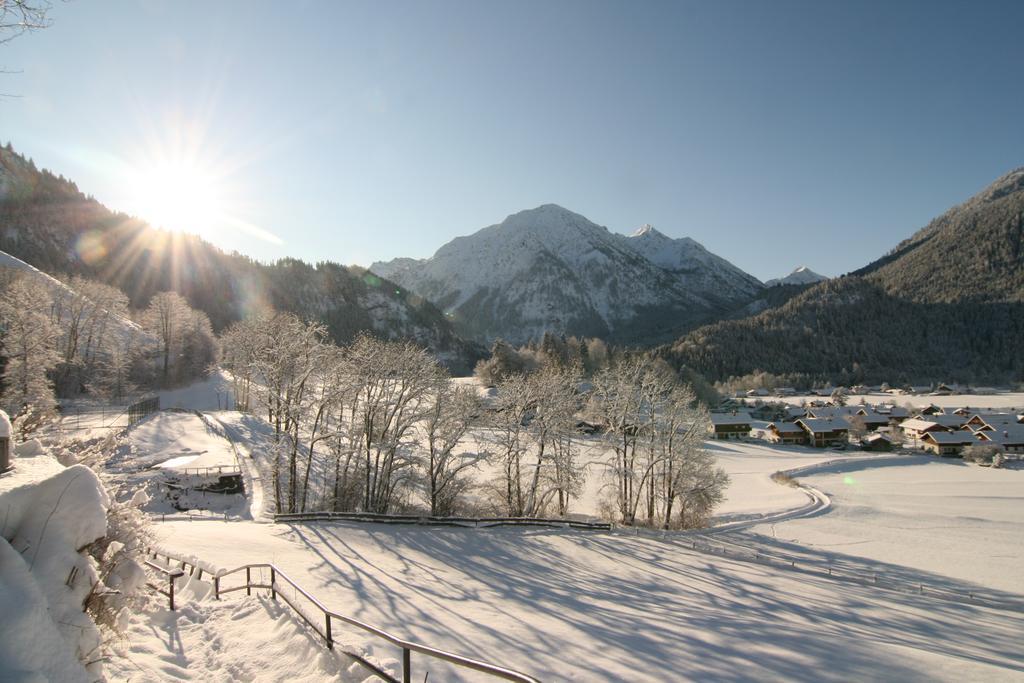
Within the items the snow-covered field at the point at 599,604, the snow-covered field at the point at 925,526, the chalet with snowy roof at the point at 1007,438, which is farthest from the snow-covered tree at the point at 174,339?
the chalet with snowy roof at the point at 1007,438

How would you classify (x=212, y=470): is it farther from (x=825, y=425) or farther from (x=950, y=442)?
(x=950, y=442)

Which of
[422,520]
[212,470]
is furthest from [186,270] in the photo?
[422,520]

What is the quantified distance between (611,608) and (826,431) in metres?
86.2

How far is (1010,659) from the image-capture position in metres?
14.7

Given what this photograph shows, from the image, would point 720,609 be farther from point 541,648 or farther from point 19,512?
point 19,512

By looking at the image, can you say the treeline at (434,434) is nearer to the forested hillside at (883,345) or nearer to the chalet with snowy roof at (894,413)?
the chalet with snowy roof at (894,413)

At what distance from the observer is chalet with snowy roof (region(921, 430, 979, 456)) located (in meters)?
74.8

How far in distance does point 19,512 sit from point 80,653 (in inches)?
77.3

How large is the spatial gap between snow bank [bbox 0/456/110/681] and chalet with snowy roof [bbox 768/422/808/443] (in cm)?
9754

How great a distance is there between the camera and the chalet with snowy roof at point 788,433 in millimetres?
85625

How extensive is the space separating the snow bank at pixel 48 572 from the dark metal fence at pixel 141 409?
4025 cm

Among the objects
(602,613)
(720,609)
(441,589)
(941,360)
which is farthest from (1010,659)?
(941,360)

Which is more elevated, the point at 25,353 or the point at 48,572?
the point at 25,353

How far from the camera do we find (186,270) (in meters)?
153
